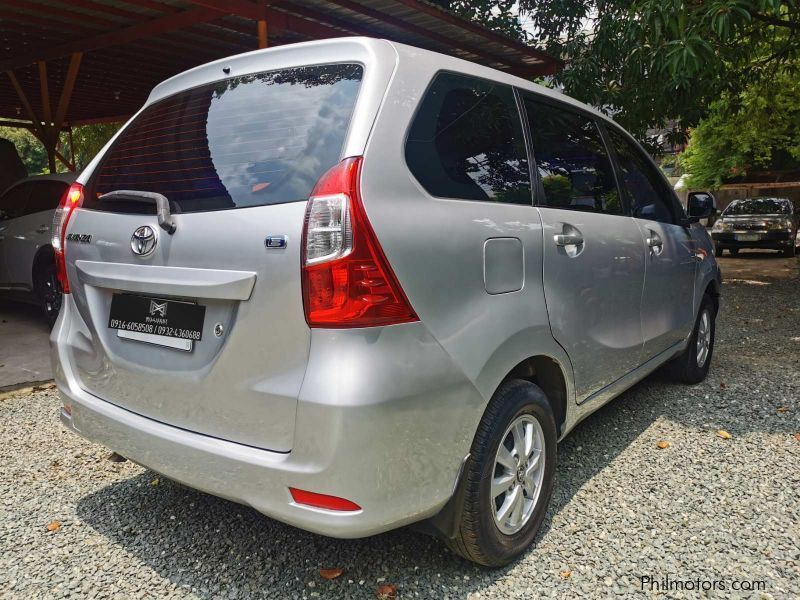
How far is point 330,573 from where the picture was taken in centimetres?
231

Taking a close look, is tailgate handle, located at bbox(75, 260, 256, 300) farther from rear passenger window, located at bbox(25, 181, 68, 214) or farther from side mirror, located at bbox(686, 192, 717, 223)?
rear passenger window, located at bbox(25, 181, 68, 214)

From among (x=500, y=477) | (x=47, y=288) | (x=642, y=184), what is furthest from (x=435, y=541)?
Answer: (x=47, y=288)

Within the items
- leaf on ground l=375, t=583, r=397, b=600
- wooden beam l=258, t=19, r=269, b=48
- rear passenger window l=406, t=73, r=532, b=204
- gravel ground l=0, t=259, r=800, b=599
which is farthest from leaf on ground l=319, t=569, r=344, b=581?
wooden beam l=258, t=19, r=269, b=48

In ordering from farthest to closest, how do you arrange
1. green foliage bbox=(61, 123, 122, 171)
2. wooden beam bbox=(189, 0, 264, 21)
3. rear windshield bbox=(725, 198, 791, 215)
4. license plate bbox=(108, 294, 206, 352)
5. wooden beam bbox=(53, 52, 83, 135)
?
green foliage bbox=(61, 123, 122, 171) → rear windshield bbox=(725, 198, 791, 215) → wooden beam bbox=(53, 52, 83, 135) → wooden beam bbox=(189, 0, 264, 21) → license plate bbox=(108, 294, 206, 352)

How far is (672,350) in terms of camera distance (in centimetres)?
397

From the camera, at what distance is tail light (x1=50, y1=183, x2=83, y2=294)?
2502 millimetres

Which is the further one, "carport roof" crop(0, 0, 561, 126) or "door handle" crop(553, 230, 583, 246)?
"carport roof" crop(0, 0, 561, 126)

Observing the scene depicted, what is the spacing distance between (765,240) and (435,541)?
51.9 feet

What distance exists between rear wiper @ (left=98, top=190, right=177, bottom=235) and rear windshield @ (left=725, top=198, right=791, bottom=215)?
17352mm

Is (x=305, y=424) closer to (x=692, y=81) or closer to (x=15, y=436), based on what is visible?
(x=15, y=436)

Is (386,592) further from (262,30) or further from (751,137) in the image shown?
(751,137)

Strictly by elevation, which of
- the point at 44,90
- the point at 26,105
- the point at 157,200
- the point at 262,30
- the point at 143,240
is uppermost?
the point at 262,30

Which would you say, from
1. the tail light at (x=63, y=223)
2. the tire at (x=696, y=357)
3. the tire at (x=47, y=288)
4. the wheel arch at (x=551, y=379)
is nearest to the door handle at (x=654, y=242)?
the tire at (x=696, y=357)

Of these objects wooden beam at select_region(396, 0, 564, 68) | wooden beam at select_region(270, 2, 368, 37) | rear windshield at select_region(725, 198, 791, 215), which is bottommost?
rear windshield at select_region(725, 198, 791, 215)
